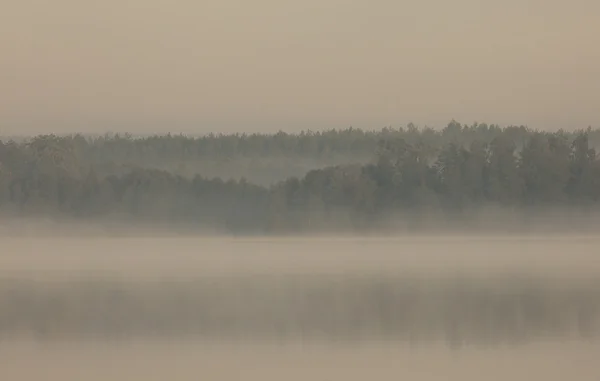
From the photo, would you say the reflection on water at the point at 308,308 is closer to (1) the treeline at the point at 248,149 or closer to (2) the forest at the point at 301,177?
(2) the forest at the point at 301,177

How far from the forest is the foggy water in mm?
82

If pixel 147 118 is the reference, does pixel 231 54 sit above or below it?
above

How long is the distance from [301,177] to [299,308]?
0.37 meters

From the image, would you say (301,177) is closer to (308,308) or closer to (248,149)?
(248,149)

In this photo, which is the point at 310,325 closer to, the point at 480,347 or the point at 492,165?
the point at 480,347

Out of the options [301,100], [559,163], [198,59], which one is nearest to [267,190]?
[301,100]

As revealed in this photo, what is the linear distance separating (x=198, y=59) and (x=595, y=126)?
46.0 inches

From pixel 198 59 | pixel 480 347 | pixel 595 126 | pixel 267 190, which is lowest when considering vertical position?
pixel 480 347

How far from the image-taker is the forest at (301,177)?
2.41 m

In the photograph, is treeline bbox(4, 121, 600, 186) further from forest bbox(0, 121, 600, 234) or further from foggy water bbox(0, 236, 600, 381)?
foggy water bbox(0, 236, 600, 381)

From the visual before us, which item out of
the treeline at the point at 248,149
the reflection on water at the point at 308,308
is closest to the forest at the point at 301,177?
the treeline at the point at 248,149

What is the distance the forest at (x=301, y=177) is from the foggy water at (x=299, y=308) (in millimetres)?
82

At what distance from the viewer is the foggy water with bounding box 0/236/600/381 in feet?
6.97

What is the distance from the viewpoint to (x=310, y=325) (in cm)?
227
